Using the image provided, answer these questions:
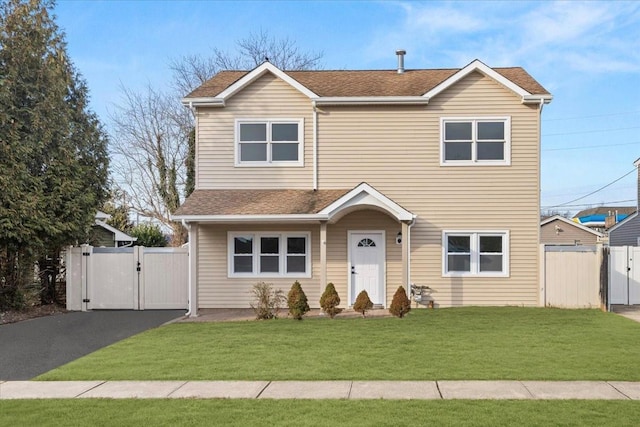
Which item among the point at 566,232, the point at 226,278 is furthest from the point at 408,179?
the point at 566,232

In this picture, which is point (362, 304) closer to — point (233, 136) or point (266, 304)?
point (266, 304)

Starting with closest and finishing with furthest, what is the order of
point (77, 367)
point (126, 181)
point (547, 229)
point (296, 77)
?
point (77, 367) → point (296, 77) → point (126, 181) → point (547, 229)

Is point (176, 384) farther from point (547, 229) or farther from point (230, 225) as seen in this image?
point (547, 229)

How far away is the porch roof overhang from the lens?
1548 centimetres

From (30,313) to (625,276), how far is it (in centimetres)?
1890

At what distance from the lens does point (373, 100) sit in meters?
16.8

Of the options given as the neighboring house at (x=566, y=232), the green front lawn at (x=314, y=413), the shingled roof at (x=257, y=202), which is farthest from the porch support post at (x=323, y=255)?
the neighboring house at (x=566, y=232)

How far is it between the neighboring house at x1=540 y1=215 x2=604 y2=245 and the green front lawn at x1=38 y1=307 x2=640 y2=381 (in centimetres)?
2831

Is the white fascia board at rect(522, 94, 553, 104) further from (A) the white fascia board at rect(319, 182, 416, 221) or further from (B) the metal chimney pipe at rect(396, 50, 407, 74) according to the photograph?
(A) the white fascia board at rect(319, 182, 416, 221)

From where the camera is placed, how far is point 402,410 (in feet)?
21.9

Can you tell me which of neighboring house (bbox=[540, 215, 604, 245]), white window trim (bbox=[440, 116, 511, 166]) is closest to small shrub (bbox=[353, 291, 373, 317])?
white window trim (bbox=[440, 116, 511, 166])

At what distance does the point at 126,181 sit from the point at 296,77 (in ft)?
58.8

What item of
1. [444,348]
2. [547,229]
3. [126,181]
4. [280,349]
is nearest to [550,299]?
[444,348]

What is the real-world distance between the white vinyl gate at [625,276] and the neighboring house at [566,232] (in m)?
21.8
